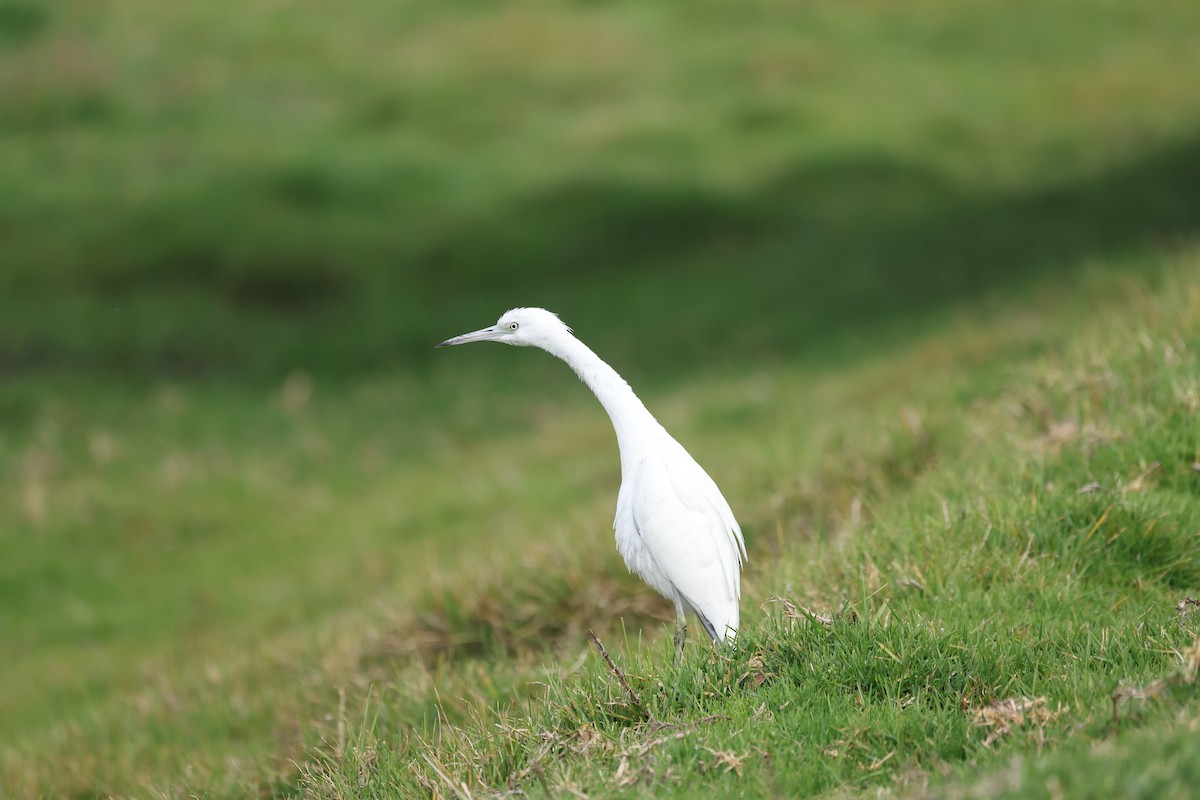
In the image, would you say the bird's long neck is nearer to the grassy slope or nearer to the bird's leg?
the bird's leg

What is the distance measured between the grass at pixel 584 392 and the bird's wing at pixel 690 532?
0.87 feet

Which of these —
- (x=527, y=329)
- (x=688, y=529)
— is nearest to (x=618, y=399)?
(x=527, y=329)

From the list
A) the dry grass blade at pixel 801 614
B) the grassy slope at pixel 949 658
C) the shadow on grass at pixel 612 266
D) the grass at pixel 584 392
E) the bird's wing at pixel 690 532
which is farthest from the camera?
the shadow on grass at pixel 612 266

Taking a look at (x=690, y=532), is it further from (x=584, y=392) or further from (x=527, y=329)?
(x=584, y=392)

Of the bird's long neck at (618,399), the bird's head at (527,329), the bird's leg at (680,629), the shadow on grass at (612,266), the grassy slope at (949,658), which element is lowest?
the shadow on grass at (612,266)

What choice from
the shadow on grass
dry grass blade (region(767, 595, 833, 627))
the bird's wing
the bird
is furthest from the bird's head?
the shadow on grass

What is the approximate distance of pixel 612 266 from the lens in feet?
57.9

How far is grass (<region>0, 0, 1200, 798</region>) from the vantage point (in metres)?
4.23

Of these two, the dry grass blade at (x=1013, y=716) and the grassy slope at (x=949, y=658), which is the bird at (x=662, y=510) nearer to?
the grassy slope at (x=949, y=658)

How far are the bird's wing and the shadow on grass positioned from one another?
33.6ft

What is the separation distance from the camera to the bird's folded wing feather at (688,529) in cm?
502

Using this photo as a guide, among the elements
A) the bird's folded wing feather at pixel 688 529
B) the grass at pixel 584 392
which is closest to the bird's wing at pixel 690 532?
the bird's folded wing feather at pixel 688 529

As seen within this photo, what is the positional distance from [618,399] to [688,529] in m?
0.70

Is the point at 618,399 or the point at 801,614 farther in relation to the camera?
the point at 618,399
